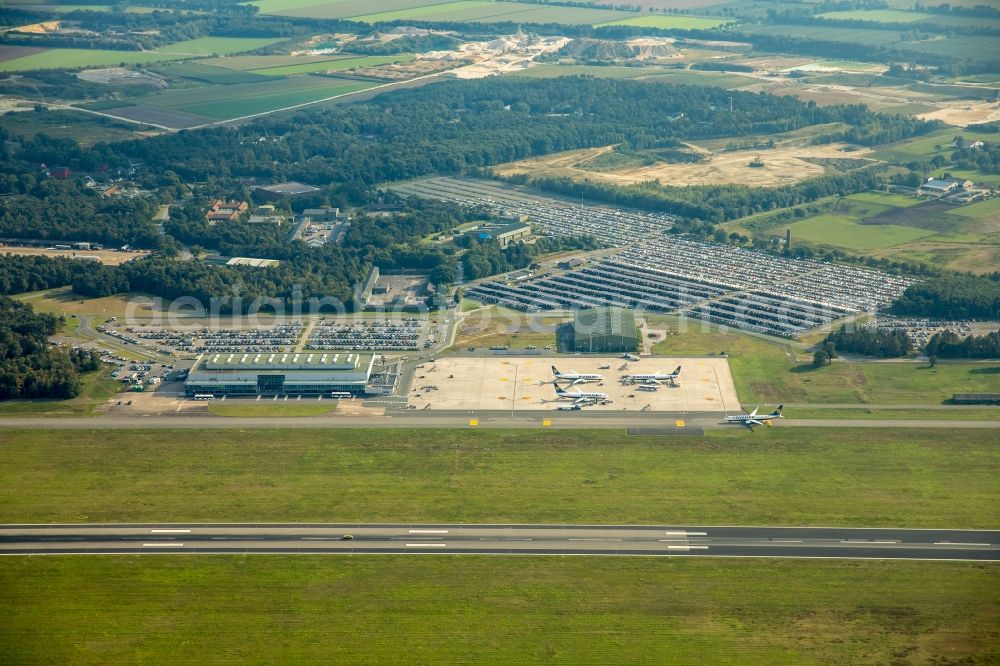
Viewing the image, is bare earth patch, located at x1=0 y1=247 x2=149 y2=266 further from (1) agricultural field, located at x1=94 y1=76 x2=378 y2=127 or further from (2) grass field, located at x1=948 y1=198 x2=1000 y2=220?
(2) grass field, located at x1=948 y1=198 x2=1000 y2=220

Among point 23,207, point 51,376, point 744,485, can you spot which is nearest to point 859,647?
point 744,485

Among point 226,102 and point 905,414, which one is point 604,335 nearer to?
point 905,414

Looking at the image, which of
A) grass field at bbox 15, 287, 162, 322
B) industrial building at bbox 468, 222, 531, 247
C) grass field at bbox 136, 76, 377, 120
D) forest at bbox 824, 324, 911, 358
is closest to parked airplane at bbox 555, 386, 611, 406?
forest at bbox 824, 324, 911, 358

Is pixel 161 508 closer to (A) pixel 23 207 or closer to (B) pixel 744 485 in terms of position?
(B) pixel 744 485

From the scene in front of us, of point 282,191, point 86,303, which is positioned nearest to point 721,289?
point 86,303

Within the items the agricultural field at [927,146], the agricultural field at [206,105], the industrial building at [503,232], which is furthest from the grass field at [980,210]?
the agricultural field at [206,105]
